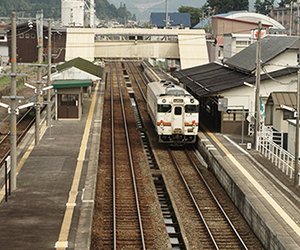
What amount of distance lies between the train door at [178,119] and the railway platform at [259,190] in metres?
1.19

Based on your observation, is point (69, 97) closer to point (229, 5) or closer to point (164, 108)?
point (164, 108)

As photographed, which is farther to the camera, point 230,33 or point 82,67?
point 230,33

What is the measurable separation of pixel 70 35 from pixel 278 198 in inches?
1107

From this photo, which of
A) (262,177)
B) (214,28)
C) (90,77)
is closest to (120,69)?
(214,28)

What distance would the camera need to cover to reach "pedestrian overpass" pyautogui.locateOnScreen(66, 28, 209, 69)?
1625 inches

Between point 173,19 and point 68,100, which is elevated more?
point 173,19

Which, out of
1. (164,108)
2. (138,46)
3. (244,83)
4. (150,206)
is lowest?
(150,206)

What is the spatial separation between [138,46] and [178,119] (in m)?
19.7

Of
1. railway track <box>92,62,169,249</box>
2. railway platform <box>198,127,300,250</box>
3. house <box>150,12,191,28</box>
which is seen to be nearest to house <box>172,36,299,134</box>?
railway platform <box>198,127,300,250</box>

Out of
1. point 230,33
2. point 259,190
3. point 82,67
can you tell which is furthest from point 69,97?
point 230,33

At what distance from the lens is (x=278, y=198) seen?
639 inches

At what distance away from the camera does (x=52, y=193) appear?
16391 mm

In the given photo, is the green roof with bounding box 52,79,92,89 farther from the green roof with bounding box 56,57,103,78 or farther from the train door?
the train door

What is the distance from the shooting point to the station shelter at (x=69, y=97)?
28.5 m
